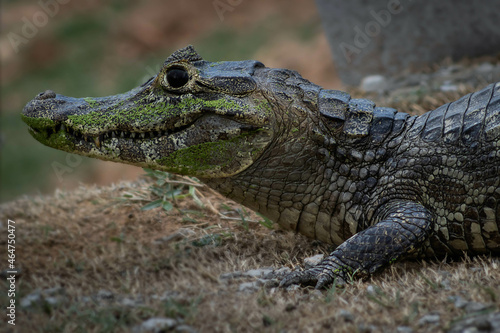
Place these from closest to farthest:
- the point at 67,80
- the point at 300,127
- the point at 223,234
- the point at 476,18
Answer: the point at 300,127 → the point at 223,234 → the point at 476,18 → the point at 67,80

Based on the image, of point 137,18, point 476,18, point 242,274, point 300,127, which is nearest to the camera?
point 242,274

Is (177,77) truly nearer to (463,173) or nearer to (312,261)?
(312,261)

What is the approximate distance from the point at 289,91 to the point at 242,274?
3.74 ft

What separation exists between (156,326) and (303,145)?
4.72 feet

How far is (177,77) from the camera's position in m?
3.40

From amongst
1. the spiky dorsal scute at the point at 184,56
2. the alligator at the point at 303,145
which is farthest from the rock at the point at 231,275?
the spiky dorsal scute at the point at 184,56

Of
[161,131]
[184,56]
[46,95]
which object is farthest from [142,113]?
[46,95]

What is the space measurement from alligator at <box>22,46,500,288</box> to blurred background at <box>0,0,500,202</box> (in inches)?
68.0

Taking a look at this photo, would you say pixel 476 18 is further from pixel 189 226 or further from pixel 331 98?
pixel 189 226

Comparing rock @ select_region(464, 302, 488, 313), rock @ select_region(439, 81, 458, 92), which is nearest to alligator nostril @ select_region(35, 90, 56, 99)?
rock @ select_region(464, 302, 488, 313)

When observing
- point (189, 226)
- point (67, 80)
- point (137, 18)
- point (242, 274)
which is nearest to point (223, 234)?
point (189, 226)

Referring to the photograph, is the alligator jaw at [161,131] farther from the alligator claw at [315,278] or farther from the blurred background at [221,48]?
the blurred background at [221,48]

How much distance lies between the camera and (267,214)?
3.47 metres

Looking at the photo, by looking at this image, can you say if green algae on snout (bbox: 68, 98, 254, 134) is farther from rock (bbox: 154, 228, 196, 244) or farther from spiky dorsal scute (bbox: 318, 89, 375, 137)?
rock (bbox: 154, 228, 196, 244)
